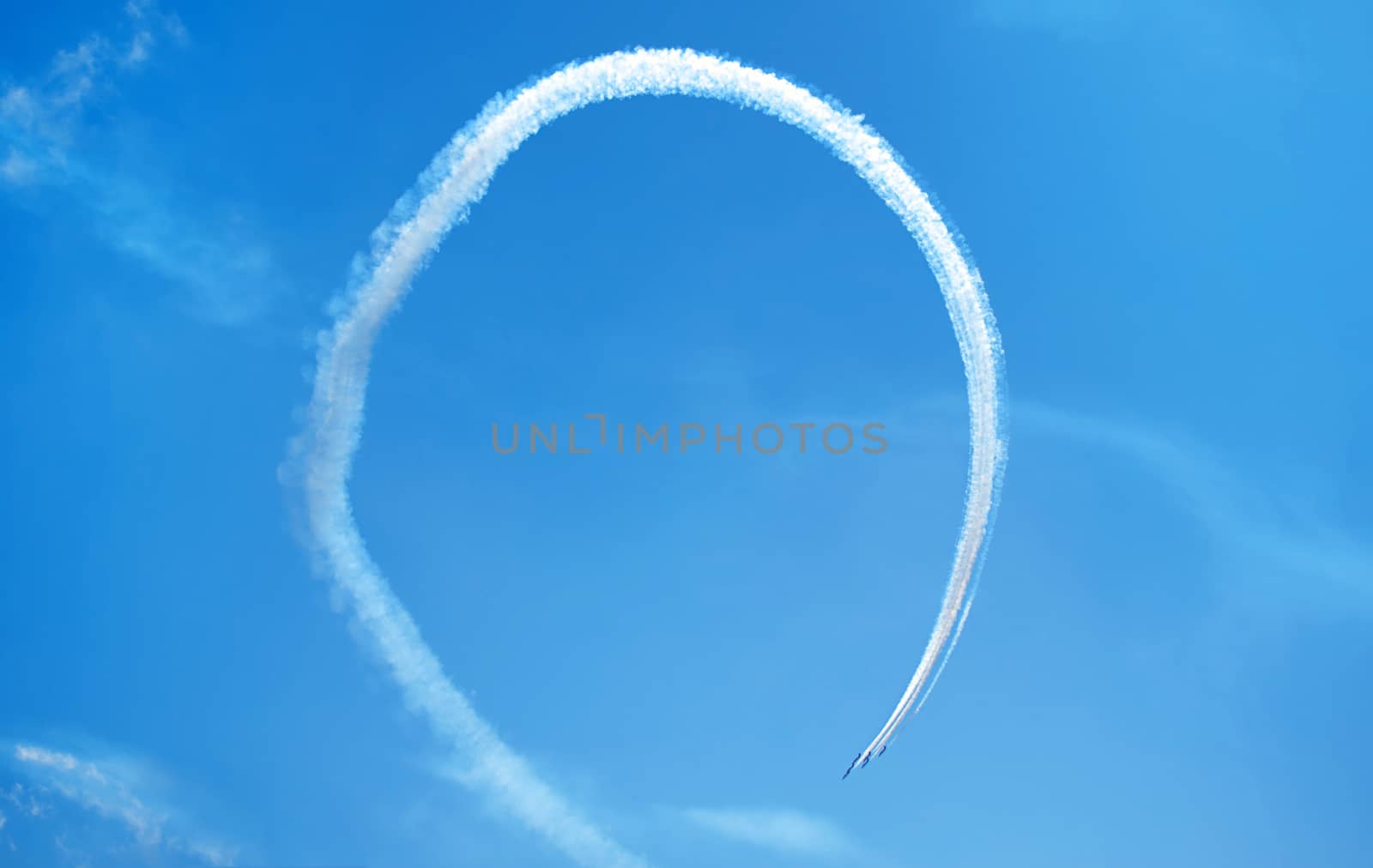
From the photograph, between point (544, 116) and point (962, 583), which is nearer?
point (544, 116)

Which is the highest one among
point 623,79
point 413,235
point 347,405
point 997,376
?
point 623,79

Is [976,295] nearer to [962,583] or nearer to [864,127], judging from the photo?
[864,127]

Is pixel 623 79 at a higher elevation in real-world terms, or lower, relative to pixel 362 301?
higher

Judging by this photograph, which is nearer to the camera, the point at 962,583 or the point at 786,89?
the point at 786,89

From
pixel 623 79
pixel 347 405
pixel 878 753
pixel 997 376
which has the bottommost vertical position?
pixel 878 753

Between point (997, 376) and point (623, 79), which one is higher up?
point (623, 79)

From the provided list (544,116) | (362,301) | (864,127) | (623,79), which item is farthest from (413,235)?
(864,127)

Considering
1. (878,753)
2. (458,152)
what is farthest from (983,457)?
(458,152)

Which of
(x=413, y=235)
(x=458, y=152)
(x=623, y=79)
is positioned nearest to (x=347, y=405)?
(x=413, y=235)

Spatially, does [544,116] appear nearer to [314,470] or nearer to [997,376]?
[314,470]
